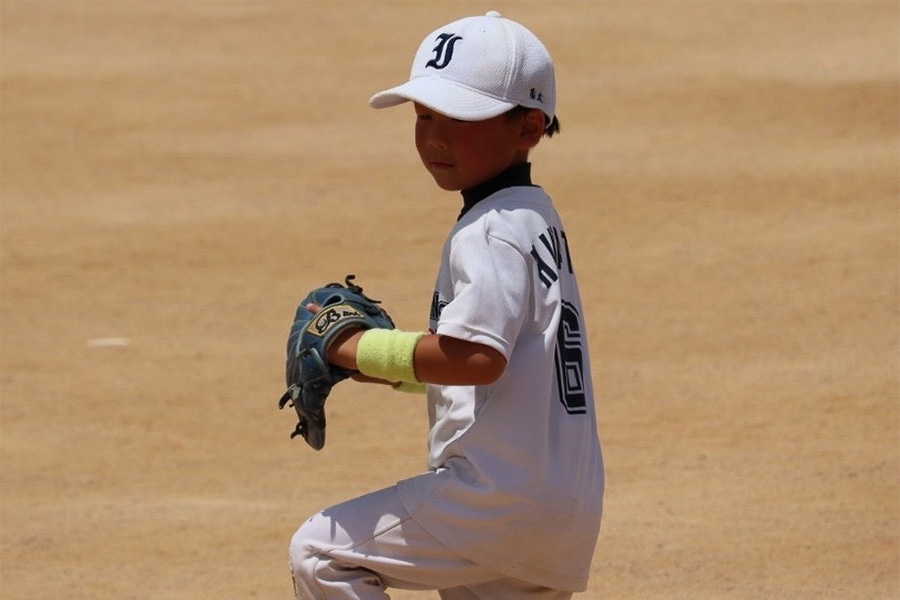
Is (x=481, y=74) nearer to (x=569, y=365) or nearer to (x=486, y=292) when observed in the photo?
(x=486, y=292)

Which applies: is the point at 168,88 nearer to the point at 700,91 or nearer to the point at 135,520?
the point at 700,91

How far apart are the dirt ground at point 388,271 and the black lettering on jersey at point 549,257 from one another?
207 centimetres

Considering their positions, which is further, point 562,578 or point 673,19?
point 673,19

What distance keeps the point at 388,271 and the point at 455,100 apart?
5.61 meters

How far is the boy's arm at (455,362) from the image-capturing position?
297 cm

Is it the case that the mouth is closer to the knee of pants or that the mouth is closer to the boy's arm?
the boy's arm

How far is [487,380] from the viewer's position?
2992mm

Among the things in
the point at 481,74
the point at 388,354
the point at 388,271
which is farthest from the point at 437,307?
the point at 388,271

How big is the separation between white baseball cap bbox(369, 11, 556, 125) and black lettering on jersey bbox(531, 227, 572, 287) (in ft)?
0.81

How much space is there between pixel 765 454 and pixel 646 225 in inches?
127

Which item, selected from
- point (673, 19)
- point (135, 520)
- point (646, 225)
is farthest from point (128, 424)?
point (673, 19)

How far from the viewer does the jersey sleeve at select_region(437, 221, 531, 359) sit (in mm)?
2959

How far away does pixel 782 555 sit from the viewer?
536cm

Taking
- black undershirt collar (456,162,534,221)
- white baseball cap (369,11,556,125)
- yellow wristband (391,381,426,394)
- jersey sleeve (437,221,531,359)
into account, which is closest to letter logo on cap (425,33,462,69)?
white baseball cap (369,11,556,125)
